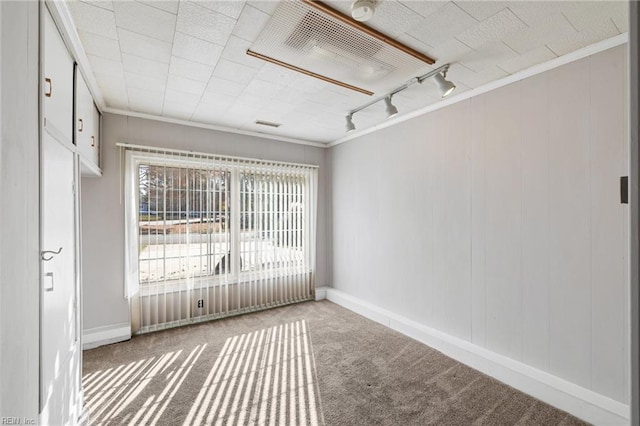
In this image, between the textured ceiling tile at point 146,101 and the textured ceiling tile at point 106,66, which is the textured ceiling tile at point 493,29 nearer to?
the textured ceiling tile at point 106,66

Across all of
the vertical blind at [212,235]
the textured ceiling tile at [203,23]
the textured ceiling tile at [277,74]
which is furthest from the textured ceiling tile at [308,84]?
the vertical blind at [212,235]

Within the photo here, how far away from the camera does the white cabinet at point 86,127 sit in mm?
2137

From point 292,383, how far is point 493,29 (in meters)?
3.04

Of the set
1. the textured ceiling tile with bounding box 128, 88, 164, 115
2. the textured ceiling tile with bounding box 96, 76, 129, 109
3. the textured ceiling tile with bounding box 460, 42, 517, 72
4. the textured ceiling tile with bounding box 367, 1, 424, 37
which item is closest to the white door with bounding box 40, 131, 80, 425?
the textured ceiling tile with bounding box 96, 76, 129, 109

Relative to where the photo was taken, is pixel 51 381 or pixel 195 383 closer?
pixel 51 381

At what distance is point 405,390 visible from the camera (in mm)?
2307

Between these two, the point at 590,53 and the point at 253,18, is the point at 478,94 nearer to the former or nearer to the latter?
the point at 590,53

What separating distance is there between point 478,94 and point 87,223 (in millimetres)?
4277

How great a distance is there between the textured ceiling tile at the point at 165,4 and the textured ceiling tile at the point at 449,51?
1.71 metres

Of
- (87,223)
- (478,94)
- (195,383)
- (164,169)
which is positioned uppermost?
(478,94)

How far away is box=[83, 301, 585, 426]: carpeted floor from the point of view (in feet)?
6.66

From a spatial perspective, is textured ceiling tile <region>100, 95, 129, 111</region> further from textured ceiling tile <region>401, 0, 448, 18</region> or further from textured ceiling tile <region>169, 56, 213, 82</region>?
textured ceiling tile <region>401, 0, 448, 18</region>

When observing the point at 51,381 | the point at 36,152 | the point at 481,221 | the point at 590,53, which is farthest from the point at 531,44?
the point at 51,381

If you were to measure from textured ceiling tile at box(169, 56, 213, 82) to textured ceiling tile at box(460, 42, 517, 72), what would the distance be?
2069 mm
